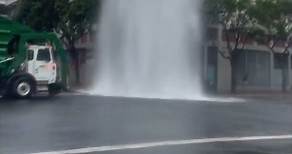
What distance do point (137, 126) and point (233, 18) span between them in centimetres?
2767

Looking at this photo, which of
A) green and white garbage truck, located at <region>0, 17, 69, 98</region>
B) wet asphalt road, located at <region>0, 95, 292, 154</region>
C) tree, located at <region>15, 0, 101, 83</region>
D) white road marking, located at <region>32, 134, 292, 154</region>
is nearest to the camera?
white road marking, located at <region>32, 134, 292, 154</region>

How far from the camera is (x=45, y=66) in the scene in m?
25.8

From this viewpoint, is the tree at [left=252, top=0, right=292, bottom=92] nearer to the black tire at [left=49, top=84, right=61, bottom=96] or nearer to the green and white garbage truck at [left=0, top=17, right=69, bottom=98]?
the green and white garbage truck at [left=0, top=17, right=69, bottom=98]

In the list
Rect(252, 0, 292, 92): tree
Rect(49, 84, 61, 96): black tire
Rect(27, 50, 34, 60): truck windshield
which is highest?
Rect(252, 0, 292, 92): tree

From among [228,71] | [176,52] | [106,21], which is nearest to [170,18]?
[176,52]

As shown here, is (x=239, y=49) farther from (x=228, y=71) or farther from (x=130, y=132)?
(x=130, y=132)

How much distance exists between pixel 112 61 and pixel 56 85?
440 cm

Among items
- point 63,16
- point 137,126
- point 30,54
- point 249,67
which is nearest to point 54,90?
point 30,54

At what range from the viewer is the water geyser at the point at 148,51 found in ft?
93.4

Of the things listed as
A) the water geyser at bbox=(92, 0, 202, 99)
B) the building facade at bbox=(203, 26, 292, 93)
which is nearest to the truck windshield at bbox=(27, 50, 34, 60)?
the water geyser at bbox=(92, 0, 202, 99)

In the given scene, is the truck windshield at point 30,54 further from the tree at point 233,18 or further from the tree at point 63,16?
the tree at point 233,18

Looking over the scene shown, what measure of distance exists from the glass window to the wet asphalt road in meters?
5.48

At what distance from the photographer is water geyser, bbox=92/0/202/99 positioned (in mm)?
28469

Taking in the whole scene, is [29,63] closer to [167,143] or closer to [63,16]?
[63,16]
